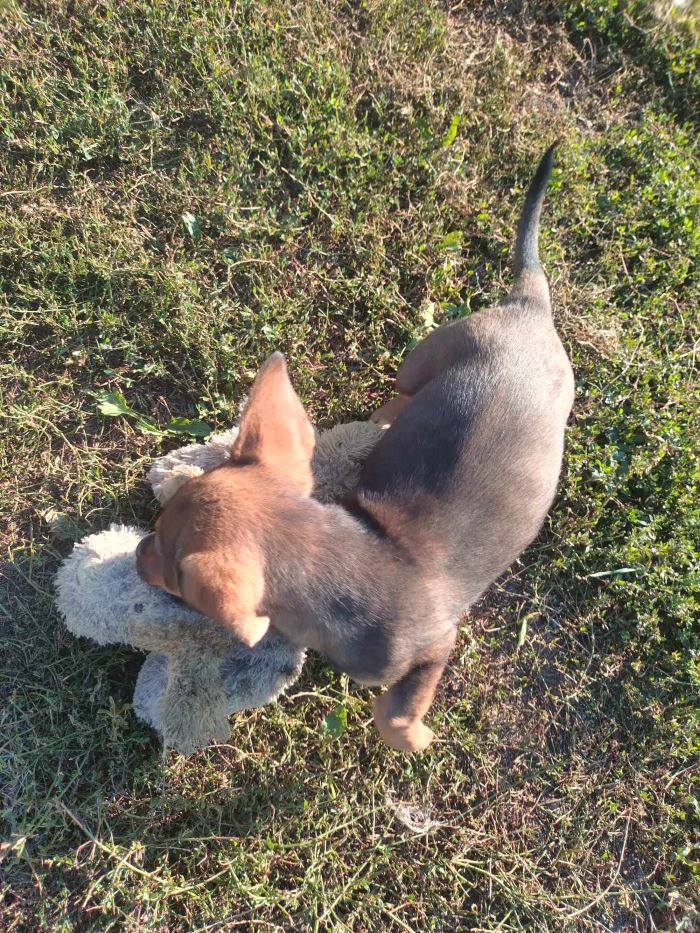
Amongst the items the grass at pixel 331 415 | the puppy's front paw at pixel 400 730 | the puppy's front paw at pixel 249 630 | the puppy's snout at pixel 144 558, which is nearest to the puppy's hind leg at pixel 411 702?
the puppy's front paw at pixel 400 730

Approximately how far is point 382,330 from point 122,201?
6.21ft

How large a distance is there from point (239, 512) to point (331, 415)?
167 centimetres

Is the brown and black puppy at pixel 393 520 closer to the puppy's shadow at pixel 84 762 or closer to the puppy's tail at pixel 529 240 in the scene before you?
the puppy's tail at pixel 529 240

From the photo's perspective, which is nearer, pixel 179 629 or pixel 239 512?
pixel 239 512

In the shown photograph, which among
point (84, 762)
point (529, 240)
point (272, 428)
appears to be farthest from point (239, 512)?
point (529, 240)

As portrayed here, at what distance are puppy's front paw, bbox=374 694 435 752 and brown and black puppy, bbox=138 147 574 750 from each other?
1 cm

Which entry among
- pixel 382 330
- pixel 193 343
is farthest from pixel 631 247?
pixel 193 343

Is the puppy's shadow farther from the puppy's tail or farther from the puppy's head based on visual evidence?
the puppy's tail

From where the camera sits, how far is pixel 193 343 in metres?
4.32

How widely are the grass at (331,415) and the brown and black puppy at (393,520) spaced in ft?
3.10

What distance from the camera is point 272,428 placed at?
309 centimetres

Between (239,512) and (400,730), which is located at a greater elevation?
(239,512)

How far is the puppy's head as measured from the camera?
9.13ft

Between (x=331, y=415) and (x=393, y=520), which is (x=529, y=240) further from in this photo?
(x=393, y=520)
